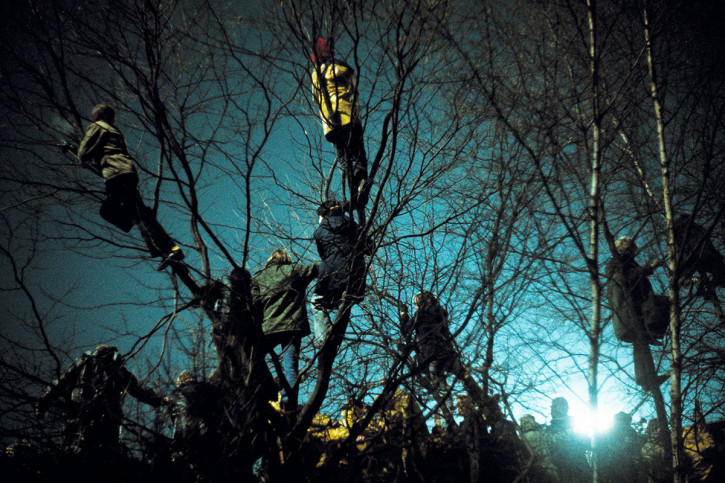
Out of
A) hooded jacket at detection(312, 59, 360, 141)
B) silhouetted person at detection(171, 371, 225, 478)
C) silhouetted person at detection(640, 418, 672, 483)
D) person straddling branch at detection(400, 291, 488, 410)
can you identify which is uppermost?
hooded jacket at detection(312, 59, 360, 141)

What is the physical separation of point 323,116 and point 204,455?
2293 millimetres

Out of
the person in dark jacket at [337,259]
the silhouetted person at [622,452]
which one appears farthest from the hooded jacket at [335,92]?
the silhouetted person at [622,452]

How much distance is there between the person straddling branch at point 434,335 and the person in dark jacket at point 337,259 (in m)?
0.49

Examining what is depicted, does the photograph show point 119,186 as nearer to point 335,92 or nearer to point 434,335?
point 335,92

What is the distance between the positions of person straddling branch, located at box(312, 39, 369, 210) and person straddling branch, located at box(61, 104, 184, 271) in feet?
4.49

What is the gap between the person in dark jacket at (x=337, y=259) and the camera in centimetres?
269

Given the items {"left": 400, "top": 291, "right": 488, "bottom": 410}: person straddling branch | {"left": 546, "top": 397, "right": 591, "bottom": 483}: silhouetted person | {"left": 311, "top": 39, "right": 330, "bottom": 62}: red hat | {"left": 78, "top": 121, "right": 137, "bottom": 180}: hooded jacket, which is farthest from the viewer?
{"left": 546, "top": 397, "right": 591, "bottom": 483}: silhouetted person

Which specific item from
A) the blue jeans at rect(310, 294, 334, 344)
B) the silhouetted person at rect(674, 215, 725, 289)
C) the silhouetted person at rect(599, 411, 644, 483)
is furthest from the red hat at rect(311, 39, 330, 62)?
the silhouetted person at rect(599, 411, 644, 483)

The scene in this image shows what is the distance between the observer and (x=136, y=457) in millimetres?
2061

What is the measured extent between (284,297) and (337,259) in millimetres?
634

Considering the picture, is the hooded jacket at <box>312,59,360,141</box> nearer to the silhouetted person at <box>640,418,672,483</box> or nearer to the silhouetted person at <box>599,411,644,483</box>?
the silhouetted person at <box>640,418,672,483</box>

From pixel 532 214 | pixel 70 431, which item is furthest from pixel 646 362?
pixel 70 431

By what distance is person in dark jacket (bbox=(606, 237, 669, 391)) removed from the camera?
308 centimetres

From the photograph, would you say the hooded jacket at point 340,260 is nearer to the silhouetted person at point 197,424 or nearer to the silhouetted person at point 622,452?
the silhouetted person at point 197,424
